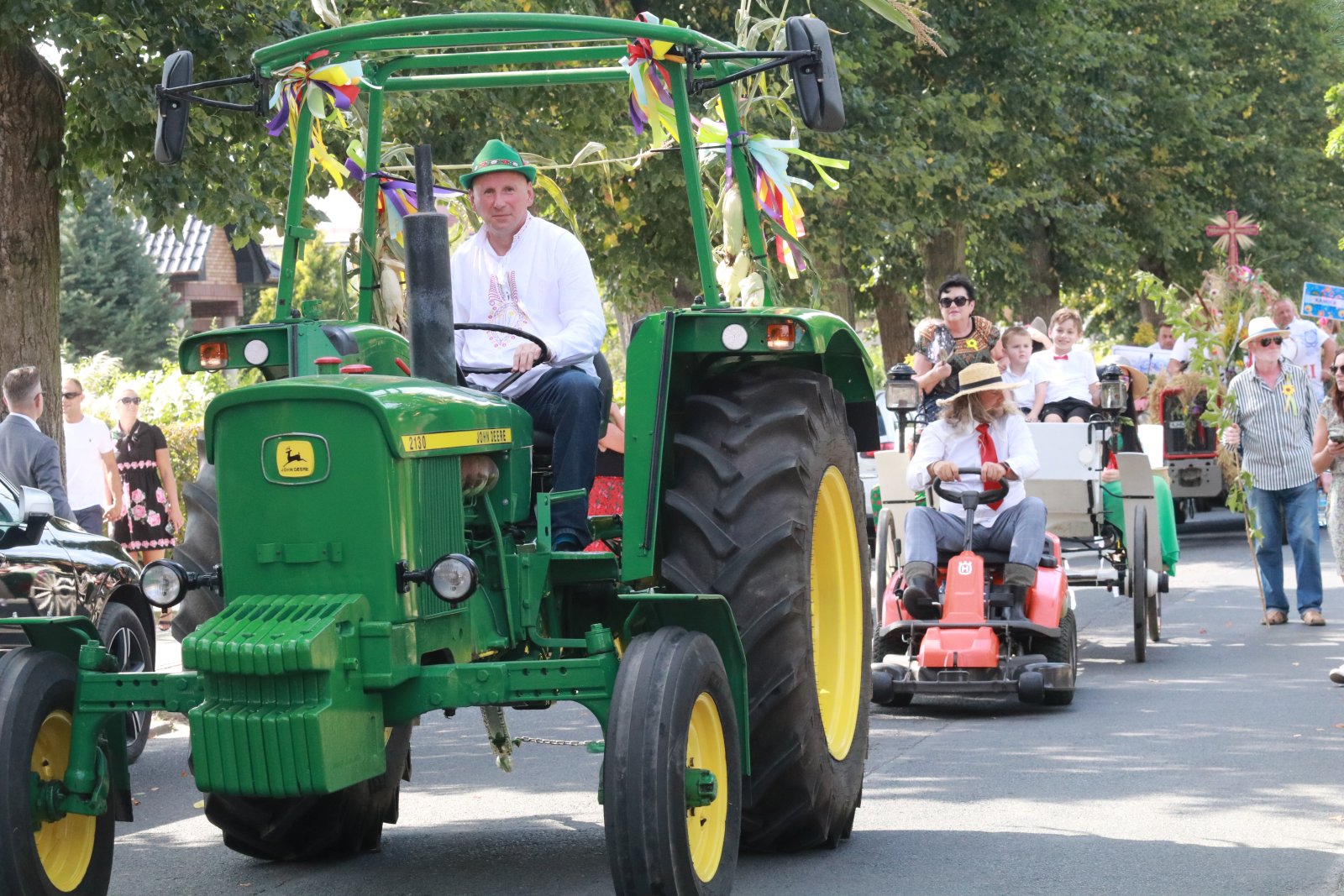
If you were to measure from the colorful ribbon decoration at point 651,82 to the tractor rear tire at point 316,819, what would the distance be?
2176 mm

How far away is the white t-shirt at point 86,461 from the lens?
1323 centimetres

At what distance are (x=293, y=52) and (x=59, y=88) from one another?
20.0 feet

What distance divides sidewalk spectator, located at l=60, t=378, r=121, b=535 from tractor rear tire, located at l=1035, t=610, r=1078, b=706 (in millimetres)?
6836

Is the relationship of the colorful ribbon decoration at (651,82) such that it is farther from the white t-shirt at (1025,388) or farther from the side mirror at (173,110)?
the white t-shirt at (1025,388)

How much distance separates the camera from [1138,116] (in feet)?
99.1

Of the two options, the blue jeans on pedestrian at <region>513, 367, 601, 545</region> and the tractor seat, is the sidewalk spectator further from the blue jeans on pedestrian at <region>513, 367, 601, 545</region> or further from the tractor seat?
the blue jeans on pedestrian at <region>513, 367, 601, 545</region>

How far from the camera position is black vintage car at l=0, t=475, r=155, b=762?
8.48 metres

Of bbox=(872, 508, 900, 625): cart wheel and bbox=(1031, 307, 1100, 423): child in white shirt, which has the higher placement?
bbox=(1031, 307, 1100, 423): child in white shirt

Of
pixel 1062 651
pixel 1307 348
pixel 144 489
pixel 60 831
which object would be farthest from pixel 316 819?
pixel 1307 348

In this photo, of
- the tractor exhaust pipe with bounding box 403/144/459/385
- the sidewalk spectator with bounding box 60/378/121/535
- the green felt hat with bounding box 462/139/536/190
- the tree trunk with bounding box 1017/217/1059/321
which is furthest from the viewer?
the tree trunk with bounding box 1017/217/1059/321

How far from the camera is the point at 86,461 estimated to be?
13.3 m

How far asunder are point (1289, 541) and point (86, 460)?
829 centimetres

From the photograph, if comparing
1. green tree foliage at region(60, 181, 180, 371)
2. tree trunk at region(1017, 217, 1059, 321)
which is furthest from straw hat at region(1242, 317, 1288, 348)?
green tree foliage at region(60, 181, 180, 371)

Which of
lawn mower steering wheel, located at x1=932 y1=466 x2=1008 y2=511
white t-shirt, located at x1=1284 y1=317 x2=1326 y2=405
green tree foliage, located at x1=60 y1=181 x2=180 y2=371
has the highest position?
green tree foliage, located at x1=60 y1=181 x2=180 y2=371
